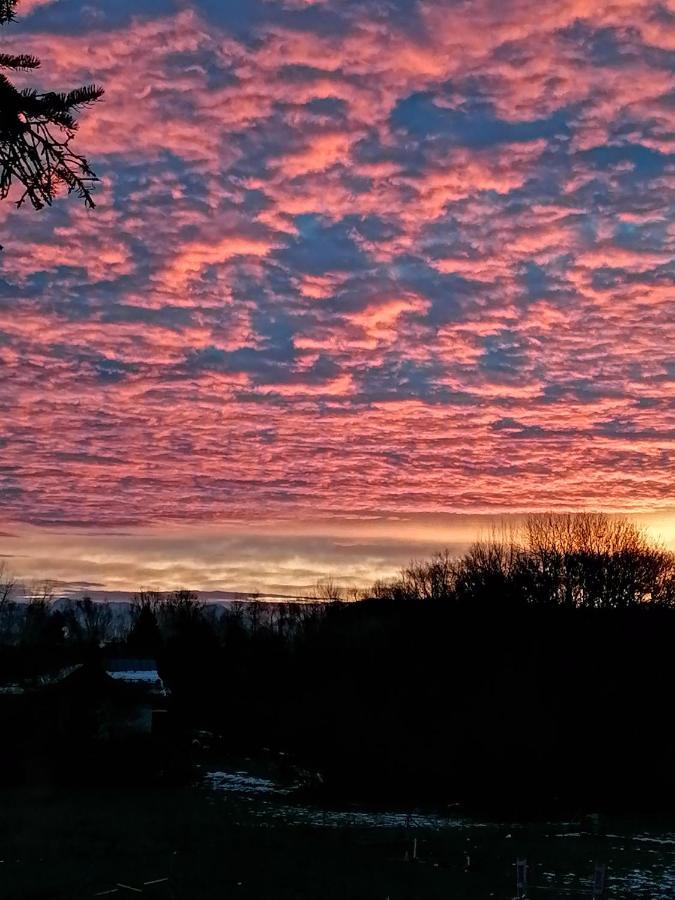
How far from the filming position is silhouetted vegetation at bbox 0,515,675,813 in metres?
45.5

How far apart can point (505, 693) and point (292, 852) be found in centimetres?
1976

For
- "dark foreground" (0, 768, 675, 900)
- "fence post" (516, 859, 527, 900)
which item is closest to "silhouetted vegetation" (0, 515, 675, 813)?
"dark foreground" (0, 768, 675, 900)

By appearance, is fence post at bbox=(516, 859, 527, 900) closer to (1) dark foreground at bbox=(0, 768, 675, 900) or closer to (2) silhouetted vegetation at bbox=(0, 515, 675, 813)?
(1) dark foreground at bbox=(0, 768, 675, 900)

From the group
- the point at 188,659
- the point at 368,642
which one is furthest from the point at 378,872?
the point at 188,659

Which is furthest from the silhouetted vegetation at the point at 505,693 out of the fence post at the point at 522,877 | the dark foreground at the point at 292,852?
the fence post at the point at 522,877

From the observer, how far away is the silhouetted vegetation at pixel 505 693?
45.5 m

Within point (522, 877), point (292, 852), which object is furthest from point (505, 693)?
point (522, 877)

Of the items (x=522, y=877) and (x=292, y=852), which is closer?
(x=522, y=877)

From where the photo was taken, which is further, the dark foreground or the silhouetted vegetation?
the silhouetted vegetation

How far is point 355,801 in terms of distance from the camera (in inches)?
1806

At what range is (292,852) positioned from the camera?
100ft

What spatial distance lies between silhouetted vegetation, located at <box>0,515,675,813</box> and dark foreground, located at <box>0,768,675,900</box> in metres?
4.24

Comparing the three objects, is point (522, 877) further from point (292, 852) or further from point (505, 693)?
point (505, 693)

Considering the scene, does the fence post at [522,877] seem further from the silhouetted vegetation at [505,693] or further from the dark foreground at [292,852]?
the silhouetted vegetation at [505,693]
